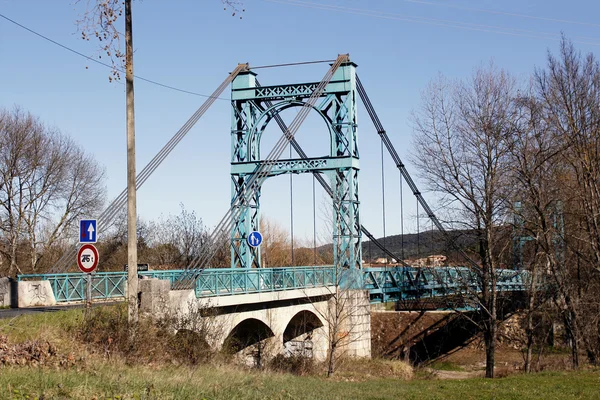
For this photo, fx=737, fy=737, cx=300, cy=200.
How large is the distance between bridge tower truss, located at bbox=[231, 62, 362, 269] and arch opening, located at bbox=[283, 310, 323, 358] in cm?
259

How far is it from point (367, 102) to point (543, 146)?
12930mm

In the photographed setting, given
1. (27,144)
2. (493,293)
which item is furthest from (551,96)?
(27,144)

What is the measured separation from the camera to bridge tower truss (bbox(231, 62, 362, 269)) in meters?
29.3

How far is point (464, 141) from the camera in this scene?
82.5 feet

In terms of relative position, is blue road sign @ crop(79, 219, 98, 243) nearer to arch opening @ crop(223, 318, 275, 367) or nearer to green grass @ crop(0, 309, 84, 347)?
green grass @ crop(0, 309, 84, 347)

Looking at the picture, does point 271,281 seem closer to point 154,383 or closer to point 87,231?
point 87,231


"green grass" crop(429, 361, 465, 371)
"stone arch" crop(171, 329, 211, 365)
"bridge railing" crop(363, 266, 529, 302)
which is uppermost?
"bridge railing" crop(363, 266, 529, 302)

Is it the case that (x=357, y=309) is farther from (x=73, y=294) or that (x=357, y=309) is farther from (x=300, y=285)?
(x=73, y=294)

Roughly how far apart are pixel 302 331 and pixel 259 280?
26.9ft

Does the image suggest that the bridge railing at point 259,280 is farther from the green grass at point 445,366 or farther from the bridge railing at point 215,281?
the green grass at point 445,366

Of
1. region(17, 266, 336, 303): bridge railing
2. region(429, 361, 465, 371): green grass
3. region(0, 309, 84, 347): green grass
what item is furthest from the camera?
region(429, 361, 465, 371): green grass

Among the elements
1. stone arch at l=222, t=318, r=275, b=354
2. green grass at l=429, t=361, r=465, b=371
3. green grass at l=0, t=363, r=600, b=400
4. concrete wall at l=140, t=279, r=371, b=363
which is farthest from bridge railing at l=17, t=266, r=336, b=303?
green grass at l=429, t=361, r=465, b=371

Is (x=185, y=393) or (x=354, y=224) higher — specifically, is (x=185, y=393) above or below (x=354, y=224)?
below

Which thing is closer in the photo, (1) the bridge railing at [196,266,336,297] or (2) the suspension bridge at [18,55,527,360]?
(1) the bridge railing at [196,266,336,297]
